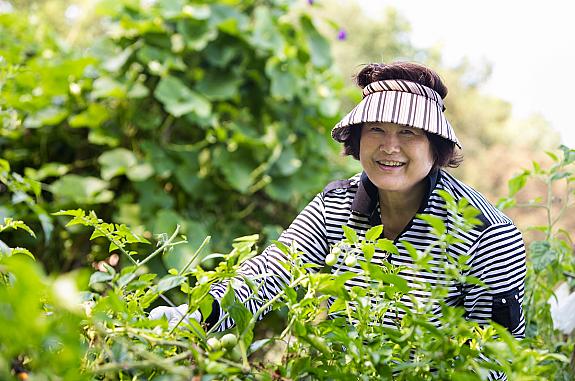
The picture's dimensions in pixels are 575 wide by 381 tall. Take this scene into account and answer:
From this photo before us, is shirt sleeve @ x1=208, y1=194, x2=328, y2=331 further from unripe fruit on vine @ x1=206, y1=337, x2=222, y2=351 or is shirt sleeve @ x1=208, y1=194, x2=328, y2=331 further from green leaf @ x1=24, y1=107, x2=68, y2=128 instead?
green leaf @ x1=24, y1=107, x2=68, y2=128

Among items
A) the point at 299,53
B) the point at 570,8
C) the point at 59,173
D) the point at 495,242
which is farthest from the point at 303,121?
the point at 570,8

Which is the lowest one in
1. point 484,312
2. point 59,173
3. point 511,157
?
point 59,173

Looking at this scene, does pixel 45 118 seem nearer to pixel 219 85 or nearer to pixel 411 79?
pixel 219 85

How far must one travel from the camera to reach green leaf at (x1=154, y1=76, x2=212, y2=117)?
2.70m

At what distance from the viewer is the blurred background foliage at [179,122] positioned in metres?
2.75

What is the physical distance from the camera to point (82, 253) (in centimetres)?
278

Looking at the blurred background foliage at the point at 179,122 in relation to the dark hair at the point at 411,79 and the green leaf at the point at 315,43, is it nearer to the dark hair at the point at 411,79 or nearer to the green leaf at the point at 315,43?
the green leaf at the point at 315,43

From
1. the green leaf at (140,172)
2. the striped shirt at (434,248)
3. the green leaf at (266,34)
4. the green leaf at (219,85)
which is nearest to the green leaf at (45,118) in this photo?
the green leaf at (140,172)

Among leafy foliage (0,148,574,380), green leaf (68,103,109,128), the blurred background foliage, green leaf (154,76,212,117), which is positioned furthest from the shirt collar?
green leaf (68,103,109,128)

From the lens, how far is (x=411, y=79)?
122 centimetres

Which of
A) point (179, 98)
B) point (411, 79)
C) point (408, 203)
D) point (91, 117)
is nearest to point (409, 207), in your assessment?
point (408, 203)

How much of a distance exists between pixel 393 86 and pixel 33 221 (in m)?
1.87

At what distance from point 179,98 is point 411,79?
5.44 ft

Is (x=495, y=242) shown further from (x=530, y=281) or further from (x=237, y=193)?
(x=237, y=193)
